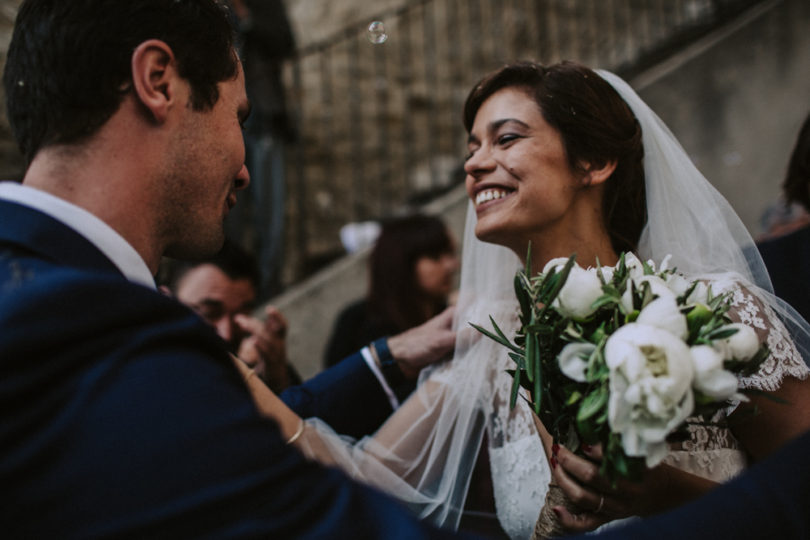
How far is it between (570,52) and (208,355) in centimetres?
739

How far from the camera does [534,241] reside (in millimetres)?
2201

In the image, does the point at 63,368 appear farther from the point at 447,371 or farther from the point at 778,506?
the point at 447,371

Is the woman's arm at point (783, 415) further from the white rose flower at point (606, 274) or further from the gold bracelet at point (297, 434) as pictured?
the gold bracelet at point (297, 434)

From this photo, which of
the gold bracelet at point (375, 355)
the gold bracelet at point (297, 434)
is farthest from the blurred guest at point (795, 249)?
the gold bracelet at point (297, 434)

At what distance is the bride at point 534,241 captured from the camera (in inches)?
78.2

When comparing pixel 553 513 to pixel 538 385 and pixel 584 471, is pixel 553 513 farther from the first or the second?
pixel 538 385

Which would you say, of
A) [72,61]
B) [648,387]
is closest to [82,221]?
[72,61]

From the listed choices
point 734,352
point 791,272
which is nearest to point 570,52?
point 791,272

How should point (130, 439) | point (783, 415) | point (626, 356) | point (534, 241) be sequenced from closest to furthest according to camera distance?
point (130, 439) → point (626, 356) → point (783, 415) → point (534, 241)

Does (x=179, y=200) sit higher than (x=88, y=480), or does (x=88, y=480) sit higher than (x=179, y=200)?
(x=179, y=200)

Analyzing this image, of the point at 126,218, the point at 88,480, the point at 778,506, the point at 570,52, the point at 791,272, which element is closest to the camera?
the point at 88,480

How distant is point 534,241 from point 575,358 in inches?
37.9

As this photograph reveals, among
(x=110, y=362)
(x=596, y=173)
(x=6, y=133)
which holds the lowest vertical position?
(x=596, y=173)

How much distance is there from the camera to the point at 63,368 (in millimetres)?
842
